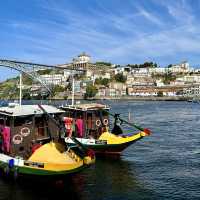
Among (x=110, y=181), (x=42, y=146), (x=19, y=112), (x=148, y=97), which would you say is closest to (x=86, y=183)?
(x=110, y=181)

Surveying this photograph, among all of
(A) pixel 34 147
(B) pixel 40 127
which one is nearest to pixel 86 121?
(B) pixel 40 127

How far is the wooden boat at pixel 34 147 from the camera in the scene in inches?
723

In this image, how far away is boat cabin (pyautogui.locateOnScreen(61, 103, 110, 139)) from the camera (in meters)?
28.2

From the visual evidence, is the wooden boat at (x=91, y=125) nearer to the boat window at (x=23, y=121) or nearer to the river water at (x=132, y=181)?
the river water at (x=132, y=181)

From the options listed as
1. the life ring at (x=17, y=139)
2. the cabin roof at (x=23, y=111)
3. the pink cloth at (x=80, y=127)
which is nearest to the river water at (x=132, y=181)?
the life ring at (x=17, y=139)

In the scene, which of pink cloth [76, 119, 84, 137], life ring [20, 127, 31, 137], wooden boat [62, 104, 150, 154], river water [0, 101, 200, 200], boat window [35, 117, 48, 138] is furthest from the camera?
pink cloth [76, 119, 84, 137]

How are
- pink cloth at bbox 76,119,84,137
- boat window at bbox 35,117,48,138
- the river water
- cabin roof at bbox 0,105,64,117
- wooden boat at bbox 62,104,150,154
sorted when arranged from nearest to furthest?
1. the river water
2. cabin roof at bbox 0,105,64,117
3. boat window at bbox 35,117,48,138
4. wooden boat at bbox 62,104,150,154
5. pink cloth at bbox 76,119,84,137

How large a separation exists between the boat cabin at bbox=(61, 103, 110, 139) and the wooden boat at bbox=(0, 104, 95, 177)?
237 inches

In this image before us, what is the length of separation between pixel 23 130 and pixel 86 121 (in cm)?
838

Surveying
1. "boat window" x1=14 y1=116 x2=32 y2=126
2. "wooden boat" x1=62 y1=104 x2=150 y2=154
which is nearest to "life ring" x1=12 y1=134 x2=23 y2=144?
"boat window" x1=14 y1=116 x2=32 y2=126

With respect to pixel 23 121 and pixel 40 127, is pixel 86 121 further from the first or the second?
pixel 23 121

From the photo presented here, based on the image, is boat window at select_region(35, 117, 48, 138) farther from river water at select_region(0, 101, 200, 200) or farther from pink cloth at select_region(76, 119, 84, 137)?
pink cloth at select_region(76, 119, 84, 137)

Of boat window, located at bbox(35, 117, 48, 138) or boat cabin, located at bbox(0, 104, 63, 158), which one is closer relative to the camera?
boat cabin, located at bbox(0, 104, 63, 158)

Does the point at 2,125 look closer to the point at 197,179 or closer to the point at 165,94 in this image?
the point at 197,179
